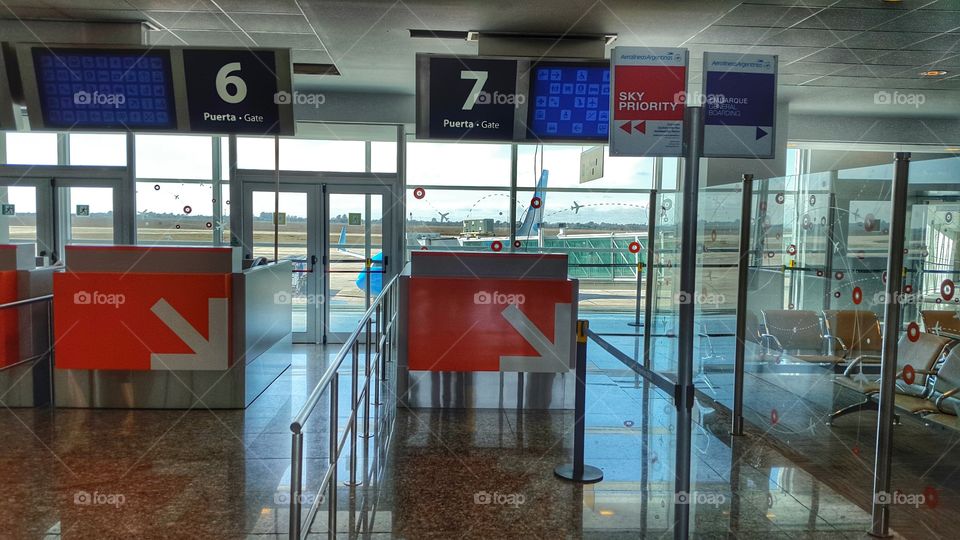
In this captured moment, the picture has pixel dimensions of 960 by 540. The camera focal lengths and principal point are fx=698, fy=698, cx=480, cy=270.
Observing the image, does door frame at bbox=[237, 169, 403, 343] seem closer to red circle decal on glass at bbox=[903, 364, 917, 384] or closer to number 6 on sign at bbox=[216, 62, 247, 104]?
number 6 on sign at bbox=[216, 62, 247, 104]

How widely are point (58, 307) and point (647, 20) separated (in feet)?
17.4

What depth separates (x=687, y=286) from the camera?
9.45 ft

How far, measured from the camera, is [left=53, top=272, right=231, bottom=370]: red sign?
5.51 m

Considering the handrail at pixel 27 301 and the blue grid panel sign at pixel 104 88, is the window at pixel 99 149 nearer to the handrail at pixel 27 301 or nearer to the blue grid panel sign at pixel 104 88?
the handrail at pixel 27 301

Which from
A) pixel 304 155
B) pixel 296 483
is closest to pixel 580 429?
pixel 296 483

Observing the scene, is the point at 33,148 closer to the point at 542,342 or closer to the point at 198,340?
the point at 198,340

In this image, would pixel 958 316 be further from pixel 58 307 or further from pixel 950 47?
pixel 58 307

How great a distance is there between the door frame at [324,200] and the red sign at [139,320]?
3643 mm

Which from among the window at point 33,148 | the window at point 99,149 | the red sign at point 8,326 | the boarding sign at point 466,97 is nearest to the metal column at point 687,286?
the boarding sign at point 466,97

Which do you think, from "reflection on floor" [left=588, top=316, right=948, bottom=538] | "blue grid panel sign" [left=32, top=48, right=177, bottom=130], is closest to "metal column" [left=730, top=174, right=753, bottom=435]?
"reflection on floor" [left=588, top=316, right=948, bottom=538]

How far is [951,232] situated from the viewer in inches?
157

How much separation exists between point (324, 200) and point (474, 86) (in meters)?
4.42

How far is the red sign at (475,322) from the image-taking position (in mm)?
5586

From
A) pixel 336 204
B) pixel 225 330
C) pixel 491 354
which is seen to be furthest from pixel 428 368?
pixel 336 204
